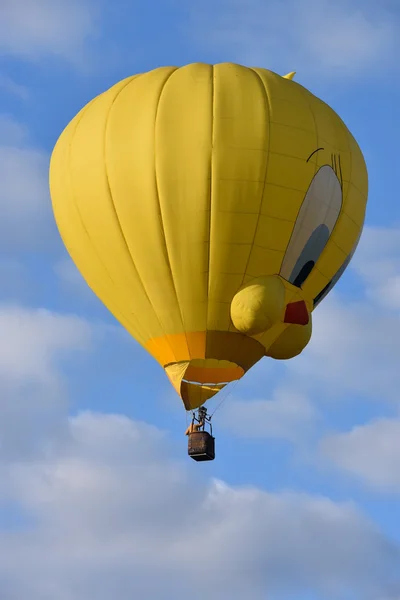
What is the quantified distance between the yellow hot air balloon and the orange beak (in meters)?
0.02

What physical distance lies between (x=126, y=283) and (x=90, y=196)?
5.10ft

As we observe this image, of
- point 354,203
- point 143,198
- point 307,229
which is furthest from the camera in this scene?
point 354,203

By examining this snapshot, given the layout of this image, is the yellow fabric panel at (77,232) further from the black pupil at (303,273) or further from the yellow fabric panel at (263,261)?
the black pupil at (303,273)

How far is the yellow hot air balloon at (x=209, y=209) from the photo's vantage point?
3484 centimetres

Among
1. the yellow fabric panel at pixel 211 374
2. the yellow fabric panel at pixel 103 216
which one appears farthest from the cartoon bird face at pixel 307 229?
the yellow fabric panel at pixel 103 216

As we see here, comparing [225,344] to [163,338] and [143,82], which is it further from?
[143,82]

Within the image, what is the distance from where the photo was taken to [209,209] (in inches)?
1369

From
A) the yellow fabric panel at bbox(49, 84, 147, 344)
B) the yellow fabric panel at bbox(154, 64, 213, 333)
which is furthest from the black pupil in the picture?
the yellow fabric panel at bbox(49, 84, 147, 344)

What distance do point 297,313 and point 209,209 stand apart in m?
2.47

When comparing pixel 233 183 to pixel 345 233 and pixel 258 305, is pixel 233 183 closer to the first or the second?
pixel 258 305

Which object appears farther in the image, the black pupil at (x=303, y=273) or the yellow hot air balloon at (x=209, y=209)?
the black pupil at (x=303, y=273)

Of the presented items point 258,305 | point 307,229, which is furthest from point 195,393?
point 307,229

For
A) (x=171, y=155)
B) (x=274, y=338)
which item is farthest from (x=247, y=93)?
(x=274, y=338)

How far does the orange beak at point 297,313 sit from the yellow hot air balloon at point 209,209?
24mm
